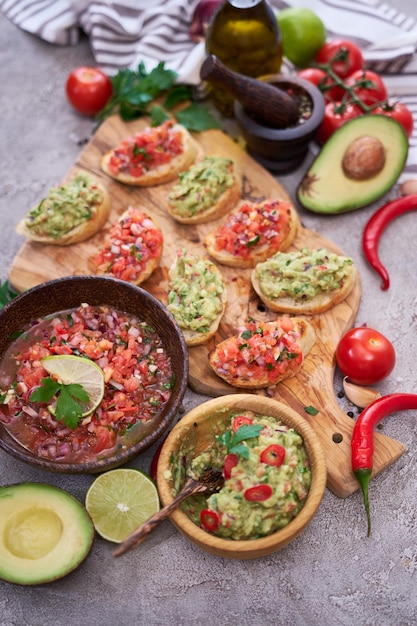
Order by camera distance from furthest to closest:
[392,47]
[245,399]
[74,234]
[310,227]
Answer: [392,47], [310,227], [74,234], [245,399]

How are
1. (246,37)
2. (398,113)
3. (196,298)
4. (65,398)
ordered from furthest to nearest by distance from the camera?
(398,113) < (246,37) < (196,298) < (65,398)

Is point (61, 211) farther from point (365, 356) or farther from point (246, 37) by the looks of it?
point (365, 356)

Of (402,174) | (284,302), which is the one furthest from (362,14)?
(284,302)

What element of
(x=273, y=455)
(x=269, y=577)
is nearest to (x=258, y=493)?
(x=273, y=455)

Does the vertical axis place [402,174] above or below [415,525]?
above

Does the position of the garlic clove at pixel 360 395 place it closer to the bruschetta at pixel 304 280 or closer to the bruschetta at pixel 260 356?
the bruschetta at pixel 260 356

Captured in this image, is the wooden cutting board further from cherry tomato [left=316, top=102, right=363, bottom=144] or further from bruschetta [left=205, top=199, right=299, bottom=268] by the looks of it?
cherry tomato [left=316, top=102, right=363, bottom=144]

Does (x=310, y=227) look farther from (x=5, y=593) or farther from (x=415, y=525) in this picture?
(x=5, y=593)
